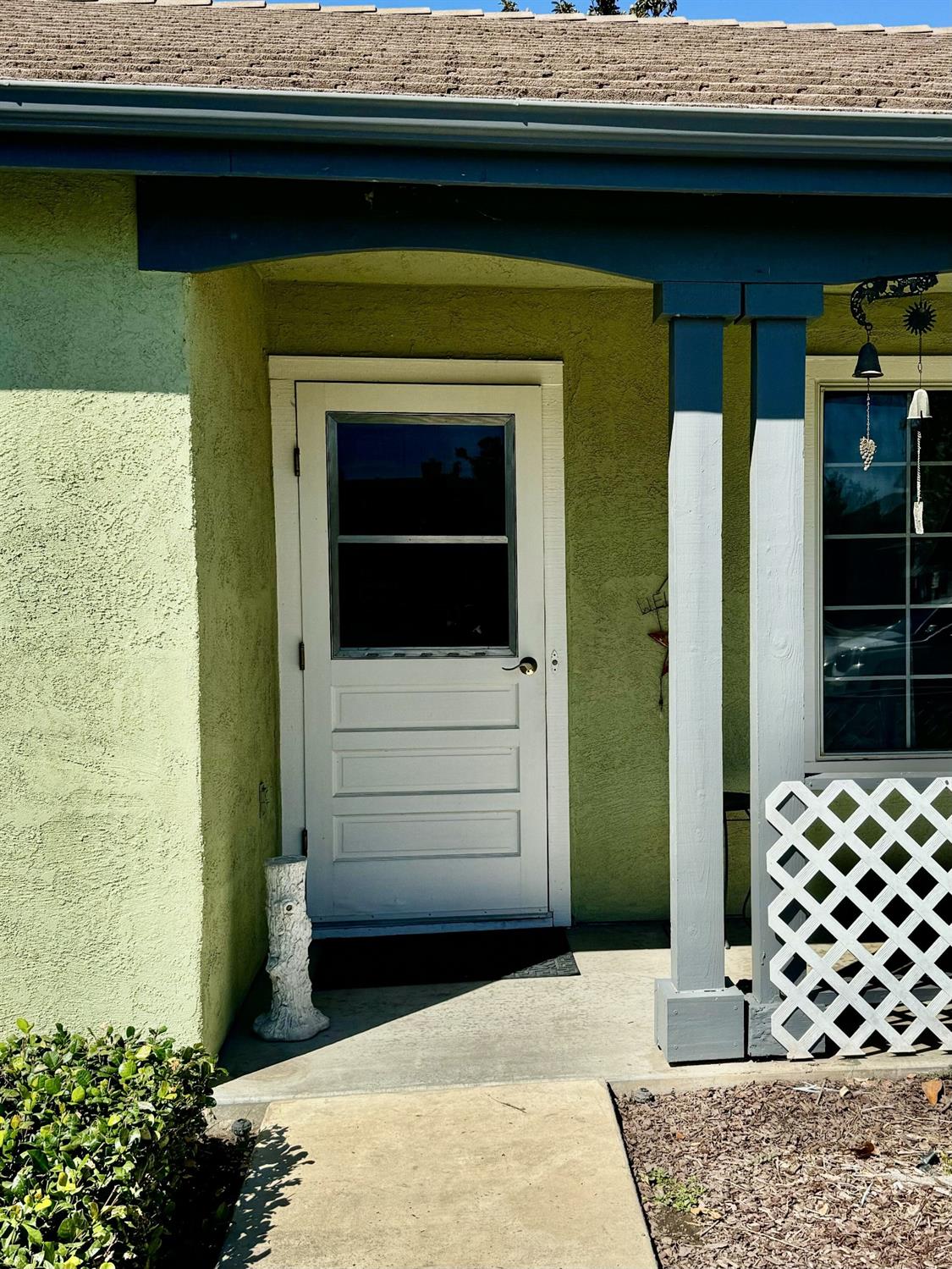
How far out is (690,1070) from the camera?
11.8 ft

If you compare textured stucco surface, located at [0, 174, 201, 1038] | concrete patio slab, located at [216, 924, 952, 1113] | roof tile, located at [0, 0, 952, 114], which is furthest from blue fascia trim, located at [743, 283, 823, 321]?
concrete patio slab, located at [216, 924, 952, 1113]

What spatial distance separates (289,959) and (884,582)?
3.33 meters

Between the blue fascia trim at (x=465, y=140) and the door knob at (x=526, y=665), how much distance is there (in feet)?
7.64

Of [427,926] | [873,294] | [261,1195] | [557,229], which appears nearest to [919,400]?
[873,294]

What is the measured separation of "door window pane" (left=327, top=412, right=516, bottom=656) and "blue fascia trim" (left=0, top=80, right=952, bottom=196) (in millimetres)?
1782

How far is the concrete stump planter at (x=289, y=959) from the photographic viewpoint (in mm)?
3902

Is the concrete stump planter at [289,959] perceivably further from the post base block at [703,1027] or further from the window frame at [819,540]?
the window frame at [819,540]

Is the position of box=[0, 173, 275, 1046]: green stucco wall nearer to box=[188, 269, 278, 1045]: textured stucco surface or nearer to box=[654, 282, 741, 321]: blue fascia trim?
box=[188, 269, 278, 1045]: textured stucco surface

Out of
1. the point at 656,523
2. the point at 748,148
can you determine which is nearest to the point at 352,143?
the point at 748,148

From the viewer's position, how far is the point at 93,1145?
8.15 feet

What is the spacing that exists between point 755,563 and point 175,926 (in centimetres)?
236

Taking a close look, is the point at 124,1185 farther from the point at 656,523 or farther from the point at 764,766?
the point at 656,523

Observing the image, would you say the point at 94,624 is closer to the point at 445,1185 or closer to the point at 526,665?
the point at 445,1185

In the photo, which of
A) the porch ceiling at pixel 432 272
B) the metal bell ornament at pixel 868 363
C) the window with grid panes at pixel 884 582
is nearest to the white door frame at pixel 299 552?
the porch ceiling at pixel 432 272
